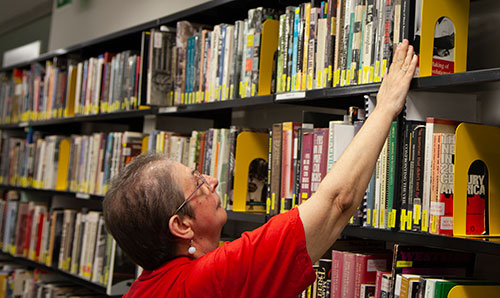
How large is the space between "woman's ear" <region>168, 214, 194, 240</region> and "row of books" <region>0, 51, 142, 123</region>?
5.29 feet

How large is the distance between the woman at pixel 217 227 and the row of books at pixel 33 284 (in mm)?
2274

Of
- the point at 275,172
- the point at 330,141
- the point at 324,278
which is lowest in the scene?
the point at 324,278

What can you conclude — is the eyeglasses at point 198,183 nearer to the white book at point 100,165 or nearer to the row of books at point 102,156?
the row of books at point 102,156

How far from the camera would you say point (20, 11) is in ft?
18.7

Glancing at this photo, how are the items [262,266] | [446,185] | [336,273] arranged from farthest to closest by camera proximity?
[336,273] < [446,185] < [262,266]

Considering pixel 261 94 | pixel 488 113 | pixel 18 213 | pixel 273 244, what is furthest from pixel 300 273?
pixel 18 213

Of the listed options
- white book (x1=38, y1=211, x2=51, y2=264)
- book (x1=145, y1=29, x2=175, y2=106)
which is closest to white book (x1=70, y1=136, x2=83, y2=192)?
white book (x1=38, y1=211, x2=51, y2=264)

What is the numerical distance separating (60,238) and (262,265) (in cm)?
271

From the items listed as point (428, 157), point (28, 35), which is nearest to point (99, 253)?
point (428, 157)

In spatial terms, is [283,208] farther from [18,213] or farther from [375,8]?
[18,213]

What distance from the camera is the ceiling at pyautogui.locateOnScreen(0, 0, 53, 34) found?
17.2ft

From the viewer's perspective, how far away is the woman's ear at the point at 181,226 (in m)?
1.39

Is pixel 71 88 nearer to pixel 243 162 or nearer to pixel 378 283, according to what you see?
pixel 243 162

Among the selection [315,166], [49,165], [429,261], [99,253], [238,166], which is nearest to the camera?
[429,261]
